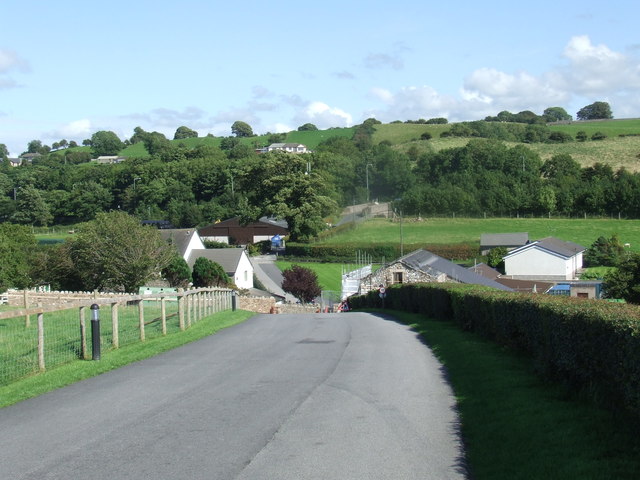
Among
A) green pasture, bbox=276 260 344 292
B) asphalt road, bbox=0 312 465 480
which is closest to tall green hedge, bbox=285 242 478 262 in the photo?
green pasture, bbox=276 260 344 292

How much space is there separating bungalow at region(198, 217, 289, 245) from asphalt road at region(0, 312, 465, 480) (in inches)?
3603

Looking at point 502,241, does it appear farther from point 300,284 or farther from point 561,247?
point 300,284

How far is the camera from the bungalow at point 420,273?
56.7 meters

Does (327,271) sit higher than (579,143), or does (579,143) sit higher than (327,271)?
(579,143)

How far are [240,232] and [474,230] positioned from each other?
31.3 metres

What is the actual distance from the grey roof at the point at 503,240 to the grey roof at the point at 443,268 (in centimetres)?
2480

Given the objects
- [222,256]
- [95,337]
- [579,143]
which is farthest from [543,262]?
[579,143]

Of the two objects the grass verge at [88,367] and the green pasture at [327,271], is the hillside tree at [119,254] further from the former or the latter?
the green pasture at [327,271]

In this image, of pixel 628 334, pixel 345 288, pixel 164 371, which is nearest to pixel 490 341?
pixel 164 371

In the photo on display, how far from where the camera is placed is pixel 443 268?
5959 centimetres

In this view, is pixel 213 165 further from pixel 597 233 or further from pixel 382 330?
pixel 382 330

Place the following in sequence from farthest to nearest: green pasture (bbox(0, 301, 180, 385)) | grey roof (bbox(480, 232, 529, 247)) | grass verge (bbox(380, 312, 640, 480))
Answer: grey roof (bbox(480, 232, 529, 247))
green pasture (bbox(0, 301, 180, 385))
grass verge (bbox(380, 312, 640, 480))

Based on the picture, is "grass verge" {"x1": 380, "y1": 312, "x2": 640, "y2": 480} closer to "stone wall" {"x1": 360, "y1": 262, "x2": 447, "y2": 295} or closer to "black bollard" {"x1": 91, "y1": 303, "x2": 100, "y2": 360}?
"black bollard" {"x1": 91, "y1": 303, "x2": 100, "y2": 360}

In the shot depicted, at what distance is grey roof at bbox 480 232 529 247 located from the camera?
87.1 metres
